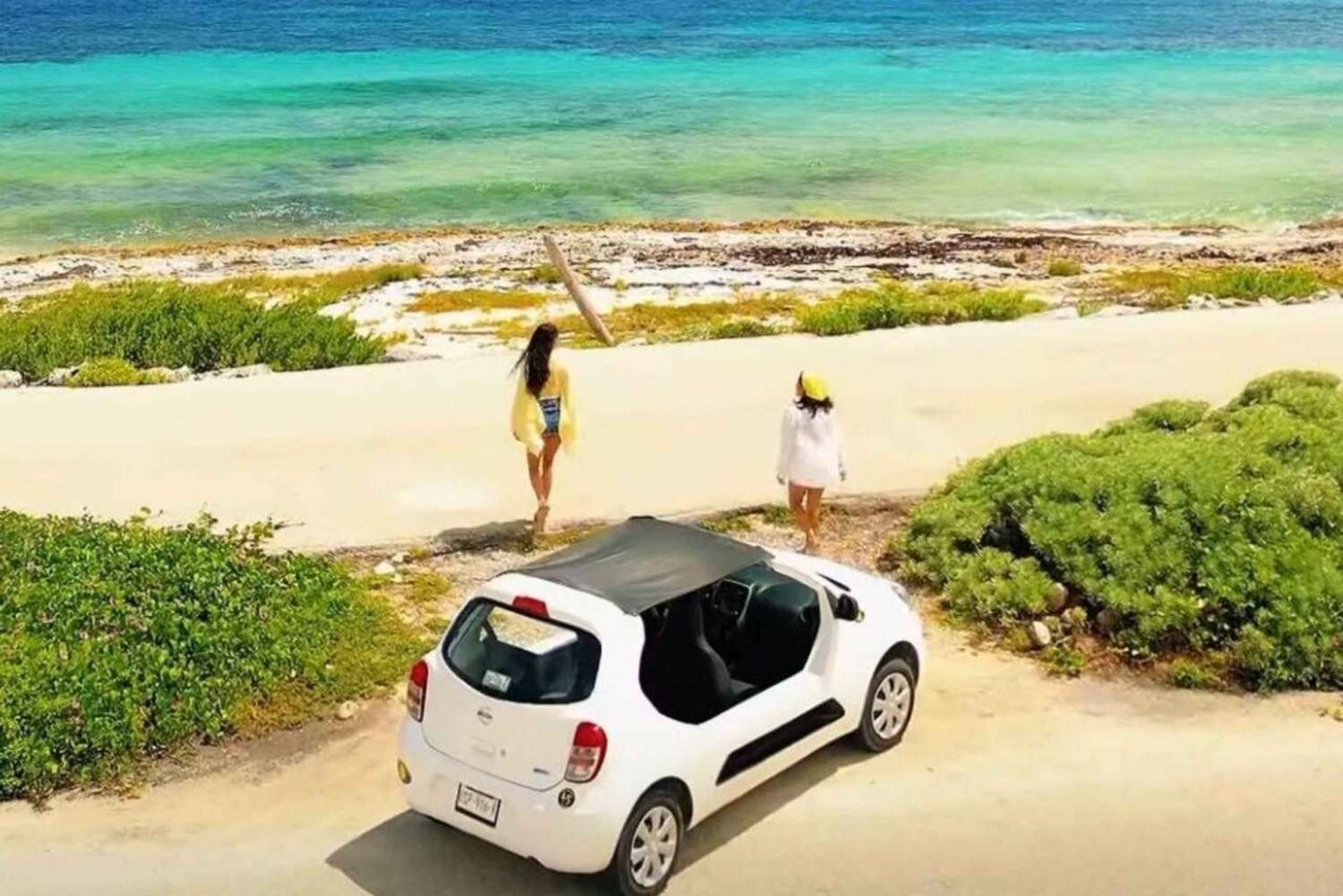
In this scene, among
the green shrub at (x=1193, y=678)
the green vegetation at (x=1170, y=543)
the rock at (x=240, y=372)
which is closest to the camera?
the green shrub at (x=1193, y=678)

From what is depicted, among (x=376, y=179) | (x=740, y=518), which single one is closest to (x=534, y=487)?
(x=740, y=518)

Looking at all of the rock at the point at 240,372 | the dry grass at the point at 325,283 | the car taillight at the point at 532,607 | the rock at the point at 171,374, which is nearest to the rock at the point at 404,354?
the rock at the point at 240,372

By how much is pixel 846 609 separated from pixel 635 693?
1615 mm

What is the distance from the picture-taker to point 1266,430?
37.8 feet

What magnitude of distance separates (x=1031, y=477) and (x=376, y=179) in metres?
36.8

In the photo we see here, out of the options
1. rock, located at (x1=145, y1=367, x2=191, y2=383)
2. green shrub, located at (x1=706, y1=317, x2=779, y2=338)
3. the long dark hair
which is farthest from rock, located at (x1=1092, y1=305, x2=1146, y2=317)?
rock, located at (x1=145, y1=367, x2=191, y2=383)

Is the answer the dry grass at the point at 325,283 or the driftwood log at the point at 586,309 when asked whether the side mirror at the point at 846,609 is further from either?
the dry grass at the point at 325,283

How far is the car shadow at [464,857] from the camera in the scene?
725 cm

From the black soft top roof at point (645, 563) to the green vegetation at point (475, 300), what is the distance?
15626 millimetres

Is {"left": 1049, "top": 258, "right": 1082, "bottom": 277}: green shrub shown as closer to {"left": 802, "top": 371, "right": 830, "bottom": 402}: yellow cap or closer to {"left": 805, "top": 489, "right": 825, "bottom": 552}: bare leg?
{"left": 805, "top": 489, "right": 825, "bottom": 552}: bare leg

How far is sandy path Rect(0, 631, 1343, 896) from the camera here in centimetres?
735

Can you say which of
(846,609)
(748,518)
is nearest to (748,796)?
(846,609)

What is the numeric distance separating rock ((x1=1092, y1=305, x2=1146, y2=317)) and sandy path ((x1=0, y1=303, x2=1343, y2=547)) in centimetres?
104

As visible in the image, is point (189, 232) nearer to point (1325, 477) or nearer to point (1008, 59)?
point (1325, 477)
